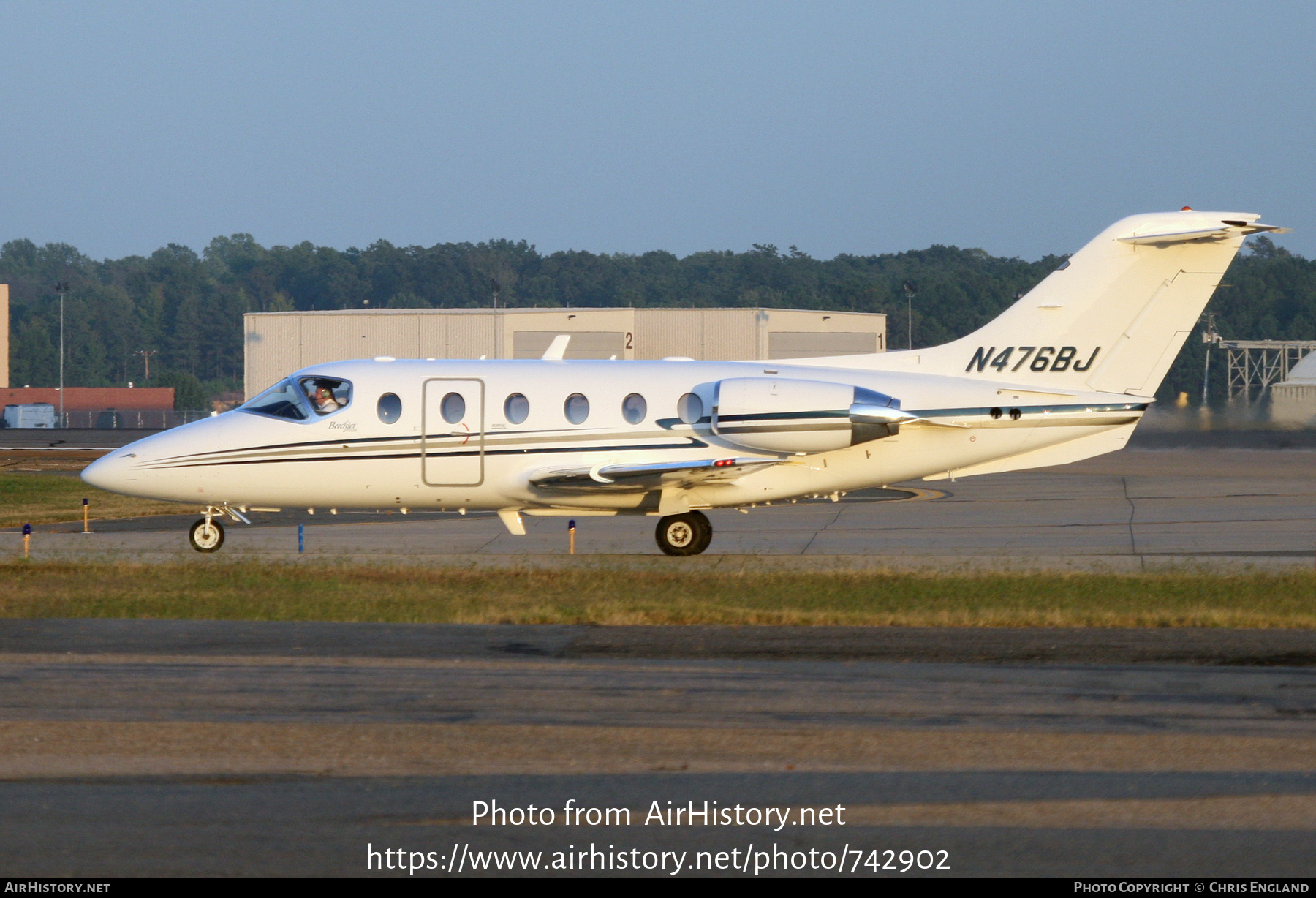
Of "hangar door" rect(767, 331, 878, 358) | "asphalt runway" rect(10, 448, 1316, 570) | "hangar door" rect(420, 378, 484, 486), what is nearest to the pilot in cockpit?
"hangar door" rect(420, 378, 484, 486)

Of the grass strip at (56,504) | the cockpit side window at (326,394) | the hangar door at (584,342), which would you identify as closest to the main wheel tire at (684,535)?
the cockpit side window at (326,394)

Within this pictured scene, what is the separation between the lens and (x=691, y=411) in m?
20.3

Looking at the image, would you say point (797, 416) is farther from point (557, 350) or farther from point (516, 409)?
point (557, 350)

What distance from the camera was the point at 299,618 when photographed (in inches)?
560

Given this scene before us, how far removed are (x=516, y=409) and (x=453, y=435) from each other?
1.00 metres

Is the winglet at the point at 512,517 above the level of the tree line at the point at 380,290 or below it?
below

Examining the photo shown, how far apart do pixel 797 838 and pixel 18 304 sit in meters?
175

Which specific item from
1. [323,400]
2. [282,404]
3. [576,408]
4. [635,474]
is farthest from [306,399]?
[635,474]

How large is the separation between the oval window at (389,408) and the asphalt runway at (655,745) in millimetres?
7112

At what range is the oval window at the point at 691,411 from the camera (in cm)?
2023

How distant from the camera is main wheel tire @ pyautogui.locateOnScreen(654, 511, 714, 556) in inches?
822

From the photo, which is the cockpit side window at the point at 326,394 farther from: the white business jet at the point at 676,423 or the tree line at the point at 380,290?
the tree line at the point at 380,290

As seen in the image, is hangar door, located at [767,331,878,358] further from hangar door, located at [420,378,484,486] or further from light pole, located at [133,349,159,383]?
light pole, located at [133,349,159,383]

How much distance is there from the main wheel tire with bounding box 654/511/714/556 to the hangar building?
132 feet
